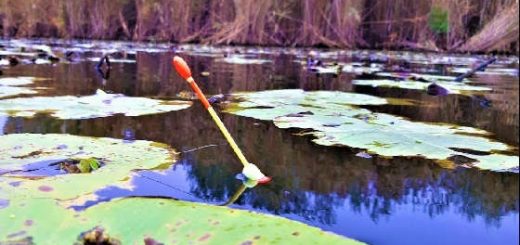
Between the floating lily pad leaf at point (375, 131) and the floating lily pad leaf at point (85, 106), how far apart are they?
0.37 metres

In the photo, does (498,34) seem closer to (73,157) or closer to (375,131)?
(375,131)

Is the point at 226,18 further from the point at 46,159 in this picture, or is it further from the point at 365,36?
the point at 46,159

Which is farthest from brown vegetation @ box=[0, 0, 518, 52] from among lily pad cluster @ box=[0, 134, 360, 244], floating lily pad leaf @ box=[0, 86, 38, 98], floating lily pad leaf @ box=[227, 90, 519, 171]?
lily pad cluster @ box=[0, 134, 360, 244]

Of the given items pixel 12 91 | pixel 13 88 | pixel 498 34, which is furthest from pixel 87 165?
pixel 498 34

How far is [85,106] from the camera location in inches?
98.3

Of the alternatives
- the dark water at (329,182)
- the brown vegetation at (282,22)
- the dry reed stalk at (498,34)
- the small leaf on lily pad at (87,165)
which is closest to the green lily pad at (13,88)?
the dark water at (329,182)

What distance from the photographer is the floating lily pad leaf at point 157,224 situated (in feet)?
3.47

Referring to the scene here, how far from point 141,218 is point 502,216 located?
877 mm

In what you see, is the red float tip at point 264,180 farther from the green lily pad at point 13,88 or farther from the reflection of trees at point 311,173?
the green lily pad at point 13,88

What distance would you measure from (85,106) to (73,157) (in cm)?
91

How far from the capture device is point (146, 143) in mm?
1857

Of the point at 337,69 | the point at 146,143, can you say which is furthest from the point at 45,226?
the point at 337,69

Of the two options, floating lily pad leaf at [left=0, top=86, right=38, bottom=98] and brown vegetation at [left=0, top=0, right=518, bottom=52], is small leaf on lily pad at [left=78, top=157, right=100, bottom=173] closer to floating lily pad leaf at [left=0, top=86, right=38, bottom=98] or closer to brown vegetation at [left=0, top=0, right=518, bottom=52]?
floating lily pad leaf at [left=0, top=86, right=38, bottom=98]

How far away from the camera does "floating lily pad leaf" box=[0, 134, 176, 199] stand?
133 cm
